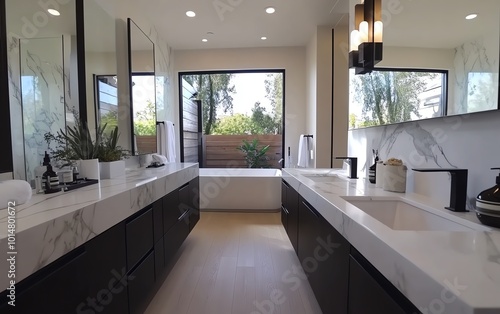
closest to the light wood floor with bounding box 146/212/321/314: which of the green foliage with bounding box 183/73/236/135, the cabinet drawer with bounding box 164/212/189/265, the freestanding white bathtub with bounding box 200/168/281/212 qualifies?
the cabinet drawer with bounding box 164/212/189/265

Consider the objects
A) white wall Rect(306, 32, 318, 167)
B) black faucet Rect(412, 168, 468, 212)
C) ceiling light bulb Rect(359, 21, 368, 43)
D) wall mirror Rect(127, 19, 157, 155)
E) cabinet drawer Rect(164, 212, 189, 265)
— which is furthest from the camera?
white wall Rect(306, 32, 318, 167)

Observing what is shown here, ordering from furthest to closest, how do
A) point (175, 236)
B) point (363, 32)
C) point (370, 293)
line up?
point (175, 236)
point (363, 32)
point (370, 293)

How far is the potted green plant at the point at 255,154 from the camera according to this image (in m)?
5.02

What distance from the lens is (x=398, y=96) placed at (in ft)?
5.56

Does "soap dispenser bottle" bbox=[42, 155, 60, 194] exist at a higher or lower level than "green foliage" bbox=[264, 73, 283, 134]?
lower

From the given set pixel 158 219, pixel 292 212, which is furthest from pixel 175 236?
pixel 292 212

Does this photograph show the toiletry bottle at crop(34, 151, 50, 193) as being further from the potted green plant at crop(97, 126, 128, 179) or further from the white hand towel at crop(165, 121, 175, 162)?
the white hand towel at crop(165, 121, 175, 162)

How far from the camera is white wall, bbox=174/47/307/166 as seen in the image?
4246 millimetres

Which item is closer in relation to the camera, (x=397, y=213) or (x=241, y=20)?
(x=397, y=213)

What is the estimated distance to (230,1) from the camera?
293 centimetres

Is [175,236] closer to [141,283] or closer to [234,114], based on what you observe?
[141,283]

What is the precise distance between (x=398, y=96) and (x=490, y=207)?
1.03m

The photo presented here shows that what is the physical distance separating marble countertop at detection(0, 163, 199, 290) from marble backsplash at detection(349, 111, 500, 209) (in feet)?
5.19

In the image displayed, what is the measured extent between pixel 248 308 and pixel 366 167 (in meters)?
1.46
